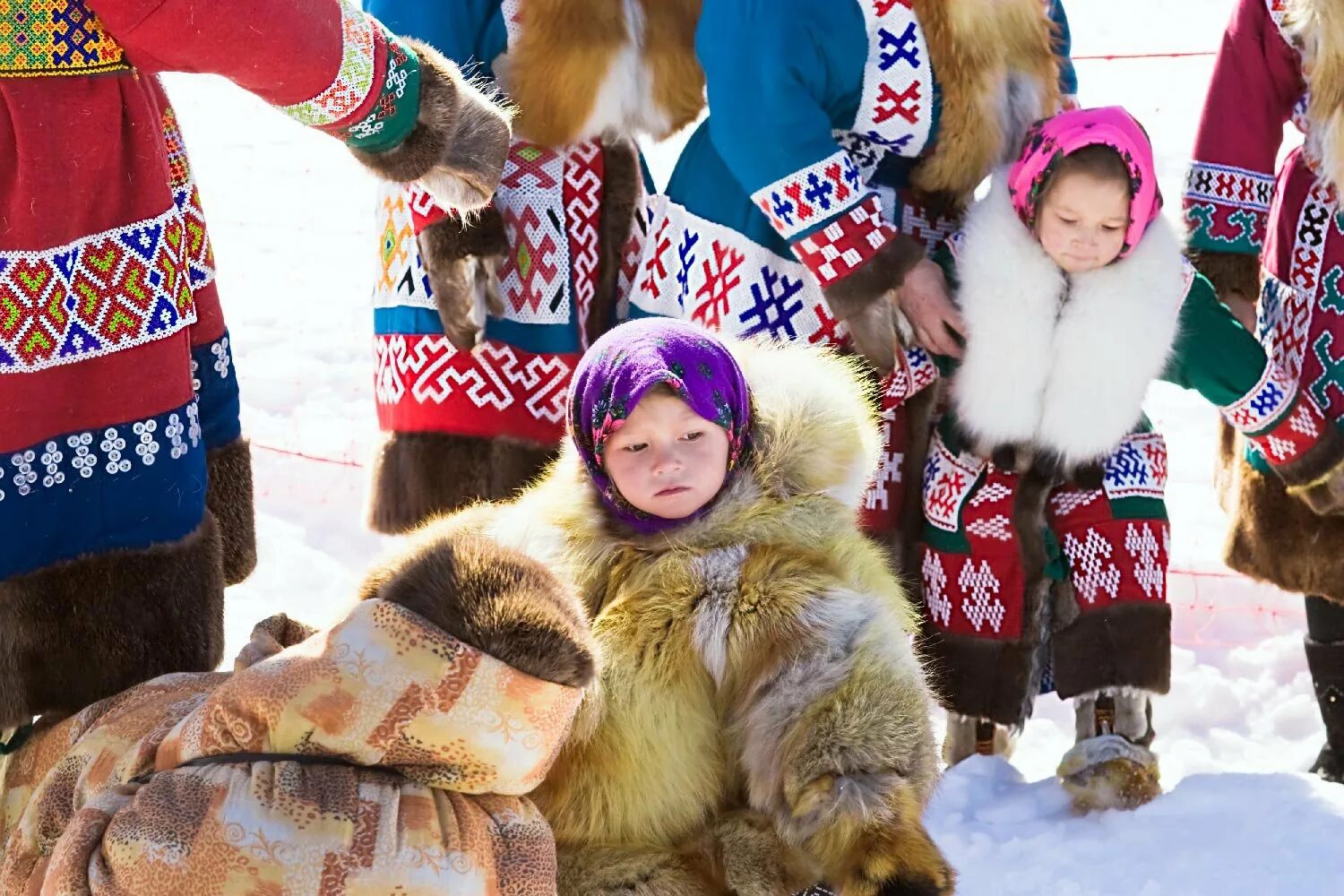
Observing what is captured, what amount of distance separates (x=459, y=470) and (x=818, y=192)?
32.1 inches

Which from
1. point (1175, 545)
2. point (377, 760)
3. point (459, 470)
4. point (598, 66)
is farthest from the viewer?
point (1175, 545)

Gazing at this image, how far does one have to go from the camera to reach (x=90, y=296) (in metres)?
1.77

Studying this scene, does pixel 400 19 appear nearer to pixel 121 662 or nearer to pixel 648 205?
pixel 648 205

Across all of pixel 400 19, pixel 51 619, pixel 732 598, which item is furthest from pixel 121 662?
pixel 400 19

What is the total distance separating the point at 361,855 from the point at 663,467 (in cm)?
70

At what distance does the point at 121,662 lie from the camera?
1.86 meters

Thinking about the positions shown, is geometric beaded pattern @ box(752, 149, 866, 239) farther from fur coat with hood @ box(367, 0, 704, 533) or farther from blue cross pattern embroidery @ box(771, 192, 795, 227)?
fur coat with hood @ box(367, 0, 704, 533)

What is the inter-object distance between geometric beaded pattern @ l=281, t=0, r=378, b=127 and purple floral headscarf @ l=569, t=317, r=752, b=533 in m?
0.45

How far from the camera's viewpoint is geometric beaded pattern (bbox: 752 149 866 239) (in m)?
2.53

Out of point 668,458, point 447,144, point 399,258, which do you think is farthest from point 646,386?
point 399,258

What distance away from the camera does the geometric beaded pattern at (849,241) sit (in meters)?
2.53

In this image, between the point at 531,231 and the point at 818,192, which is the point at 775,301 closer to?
the point at 818,192

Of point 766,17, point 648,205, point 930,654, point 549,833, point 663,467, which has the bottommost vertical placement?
point 930,654

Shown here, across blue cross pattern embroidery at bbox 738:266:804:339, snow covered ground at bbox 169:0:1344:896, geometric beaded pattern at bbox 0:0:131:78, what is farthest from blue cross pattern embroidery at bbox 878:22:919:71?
geometric beaded pattern at bbox 0:0:131:78
